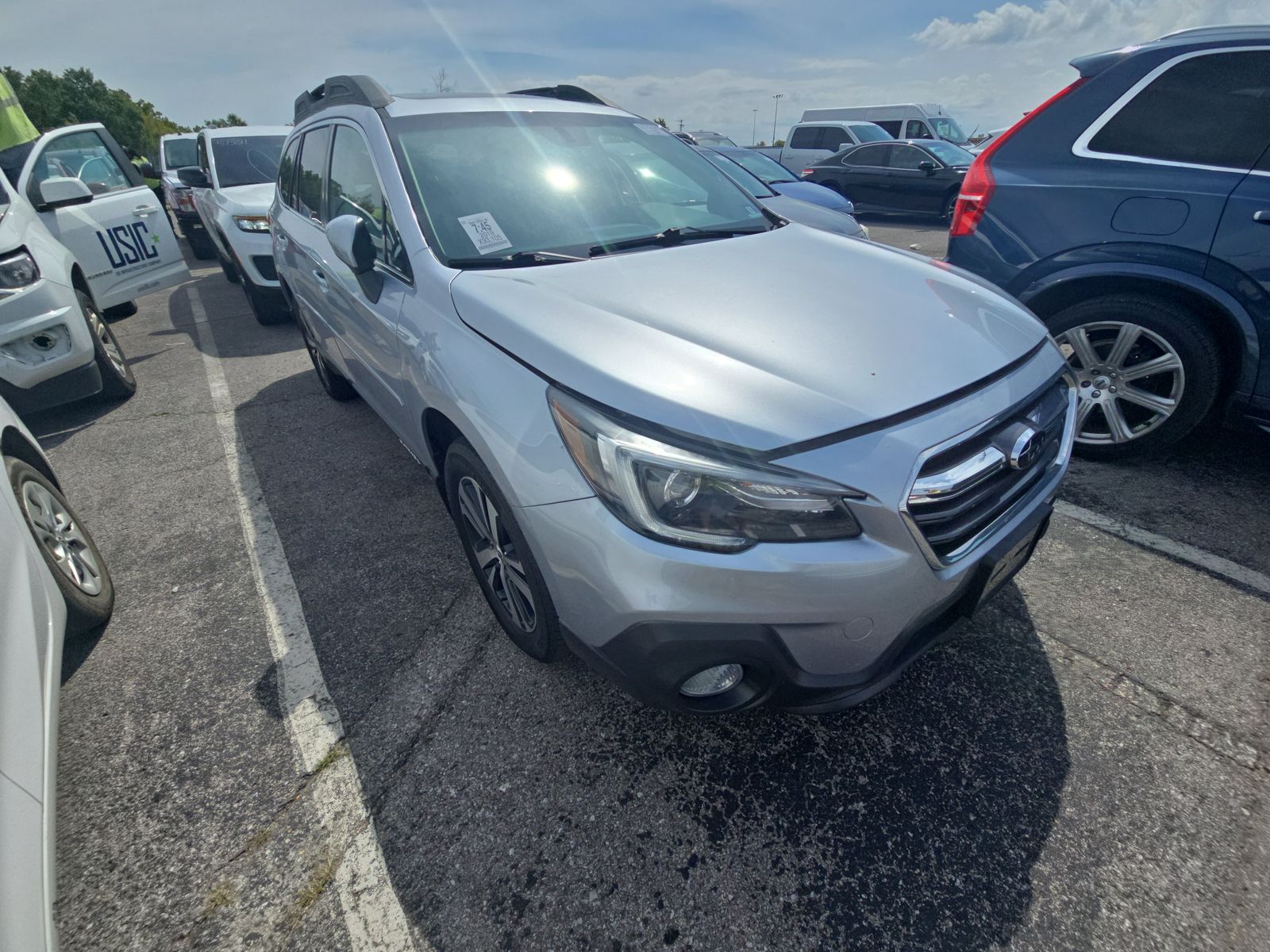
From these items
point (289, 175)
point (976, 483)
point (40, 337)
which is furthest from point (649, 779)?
point (40, 337)

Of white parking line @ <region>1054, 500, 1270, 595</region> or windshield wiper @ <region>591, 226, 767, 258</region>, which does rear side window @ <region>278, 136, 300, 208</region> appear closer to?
windshield wiper @ <region>591, 226, 767, 258</region>

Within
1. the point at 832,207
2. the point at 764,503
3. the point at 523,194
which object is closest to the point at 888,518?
the point at 764,503

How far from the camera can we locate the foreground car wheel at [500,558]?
1820 millimetres

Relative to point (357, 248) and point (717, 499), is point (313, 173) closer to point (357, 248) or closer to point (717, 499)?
point (357, 248)

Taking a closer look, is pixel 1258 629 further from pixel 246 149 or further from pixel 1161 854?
pixel 246 149

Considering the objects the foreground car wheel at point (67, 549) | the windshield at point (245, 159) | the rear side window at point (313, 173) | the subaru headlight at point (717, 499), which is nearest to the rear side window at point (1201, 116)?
the subaru headlight at point (717, 499)

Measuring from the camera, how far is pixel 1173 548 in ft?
8.75

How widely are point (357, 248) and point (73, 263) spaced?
3.76 meters

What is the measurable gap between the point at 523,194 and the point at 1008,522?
1.97m

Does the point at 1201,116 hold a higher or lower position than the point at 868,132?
higher

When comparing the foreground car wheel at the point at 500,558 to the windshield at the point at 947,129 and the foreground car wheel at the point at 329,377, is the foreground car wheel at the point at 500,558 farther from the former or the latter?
the windshield at the point at 947,129

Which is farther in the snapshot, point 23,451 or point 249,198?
point 249,198

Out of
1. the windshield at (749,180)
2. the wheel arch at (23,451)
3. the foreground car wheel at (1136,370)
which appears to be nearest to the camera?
the wheel arch at (23,451)

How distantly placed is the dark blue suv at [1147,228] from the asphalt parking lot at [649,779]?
0.65 meters
